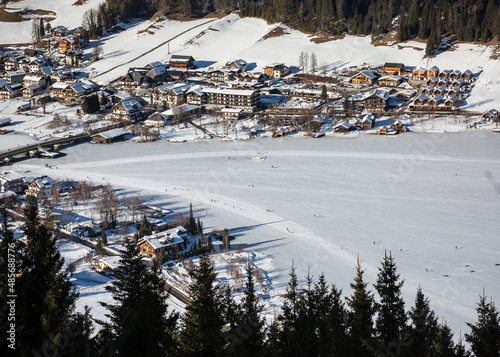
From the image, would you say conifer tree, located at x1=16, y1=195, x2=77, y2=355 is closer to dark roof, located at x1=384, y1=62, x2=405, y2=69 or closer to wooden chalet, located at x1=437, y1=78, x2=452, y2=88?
wooden chalet, located at x1=437, y1=78, x2=452, y2=88

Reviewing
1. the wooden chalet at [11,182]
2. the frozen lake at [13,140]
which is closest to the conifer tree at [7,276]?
the wooden chalet at [11,182]

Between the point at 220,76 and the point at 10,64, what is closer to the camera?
the point at 220,76

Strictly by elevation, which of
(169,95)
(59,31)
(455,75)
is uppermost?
(59,31)

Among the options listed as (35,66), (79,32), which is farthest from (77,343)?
(79,32)

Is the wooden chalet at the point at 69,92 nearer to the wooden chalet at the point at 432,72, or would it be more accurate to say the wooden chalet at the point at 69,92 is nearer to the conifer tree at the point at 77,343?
the wooden chalet at the point at 432,72

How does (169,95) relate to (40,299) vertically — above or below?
below

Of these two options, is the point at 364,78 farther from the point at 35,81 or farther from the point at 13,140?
the point at 35,81

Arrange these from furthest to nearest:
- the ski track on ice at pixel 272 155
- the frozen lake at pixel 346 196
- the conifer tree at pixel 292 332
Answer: the ski track on ice at pixel 272 155
the frozen lake at pixel 346 196
the conifer tree at pixel 292 332
